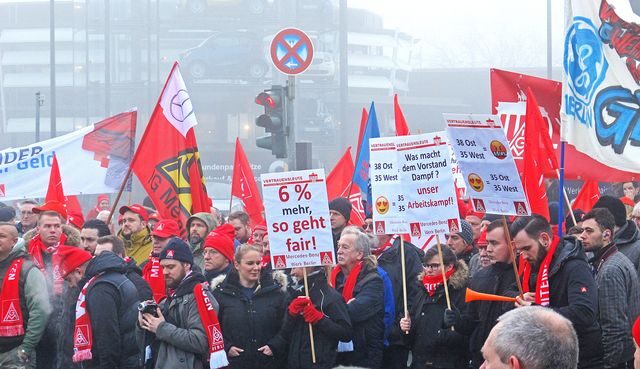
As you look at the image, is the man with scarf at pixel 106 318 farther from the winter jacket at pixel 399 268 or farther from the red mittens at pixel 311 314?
the winter jacket at pixel 399 268

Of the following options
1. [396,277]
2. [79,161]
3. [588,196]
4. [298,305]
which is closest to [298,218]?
[298,305]

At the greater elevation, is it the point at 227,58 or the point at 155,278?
the point at 227,58

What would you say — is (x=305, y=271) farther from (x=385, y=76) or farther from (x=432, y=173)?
(x=385, y=76)

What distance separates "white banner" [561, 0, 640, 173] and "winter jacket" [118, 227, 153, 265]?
4391 millimetres

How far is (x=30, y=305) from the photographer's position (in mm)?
8289

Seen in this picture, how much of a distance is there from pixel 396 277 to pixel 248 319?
165cm

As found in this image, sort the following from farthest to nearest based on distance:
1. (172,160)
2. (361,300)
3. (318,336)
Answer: (172,160) < (361,300) < (318,336)

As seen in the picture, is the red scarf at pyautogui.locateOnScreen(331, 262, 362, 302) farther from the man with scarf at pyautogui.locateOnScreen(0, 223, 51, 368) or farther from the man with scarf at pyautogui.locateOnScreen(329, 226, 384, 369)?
the man with scarf at pyautogui.locateOnScreen(0, 223, 51, 368)

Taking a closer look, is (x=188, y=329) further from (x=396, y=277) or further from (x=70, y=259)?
(x=396, y=277)

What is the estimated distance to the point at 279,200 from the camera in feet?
27.0

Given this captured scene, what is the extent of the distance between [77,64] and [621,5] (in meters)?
47.3

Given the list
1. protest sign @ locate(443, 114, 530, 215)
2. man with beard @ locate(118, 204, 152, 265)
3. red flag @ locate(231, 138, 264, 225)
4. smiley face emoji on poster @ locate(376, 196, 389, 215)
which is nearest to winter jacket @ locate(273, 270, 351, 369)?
smiley face emoji on poster @ locate(376, 196, 389, 215)

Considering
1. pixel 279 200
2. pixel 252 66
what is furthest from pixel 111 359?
pixel 252 66

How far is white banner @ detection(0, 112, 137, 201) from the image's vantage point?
42.7 ft
